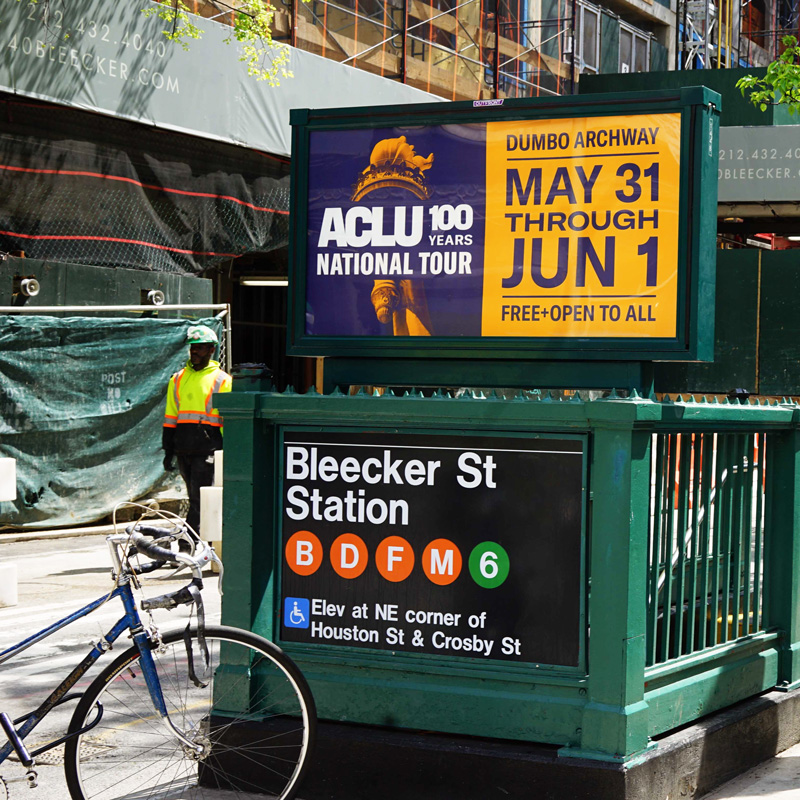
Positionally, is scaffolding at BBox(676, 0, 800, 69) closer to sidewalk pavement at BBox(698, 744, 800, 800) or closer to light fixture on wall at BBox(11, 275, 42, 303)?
light fixture on wall at BBox(11, 275, 42, 303)

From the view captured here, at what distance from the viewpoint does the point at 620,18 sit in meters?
32.3

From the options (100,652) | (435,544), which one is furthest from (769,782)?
(100,652)

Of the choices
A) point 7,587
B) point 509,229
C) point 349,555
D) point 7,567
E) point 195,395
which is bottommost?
point 7,587

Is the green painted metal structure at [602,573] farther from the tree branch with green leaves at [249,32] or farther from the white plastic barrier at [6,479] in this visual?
the tree branch with green leaves at [249,32]

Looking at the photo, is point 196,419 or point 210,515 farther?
point 196,419

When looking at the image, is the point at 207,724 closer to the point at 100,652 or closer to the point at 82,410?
the point at 100,652

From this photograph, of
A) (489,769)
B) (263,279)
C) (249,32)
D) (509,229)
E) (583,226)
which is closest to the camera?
(489,769)

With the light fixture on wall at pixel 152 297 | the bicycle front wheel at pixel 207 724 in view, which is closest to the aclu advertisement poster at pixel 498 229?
the bicycle front wheel at pixel 207 724

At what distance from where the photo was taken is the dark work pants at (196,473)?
1113cm

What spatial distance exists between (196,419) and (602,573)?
7.14 meters

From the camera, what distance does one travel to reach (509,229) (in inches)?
199

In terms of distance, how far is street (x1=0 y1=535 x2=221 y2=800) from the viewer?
512 centimetres

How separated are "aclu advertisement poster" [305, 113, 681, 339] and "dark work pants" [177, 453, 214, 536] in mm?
5978

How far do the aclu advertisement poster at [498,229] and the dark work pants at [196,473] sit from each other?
5.98 meters
